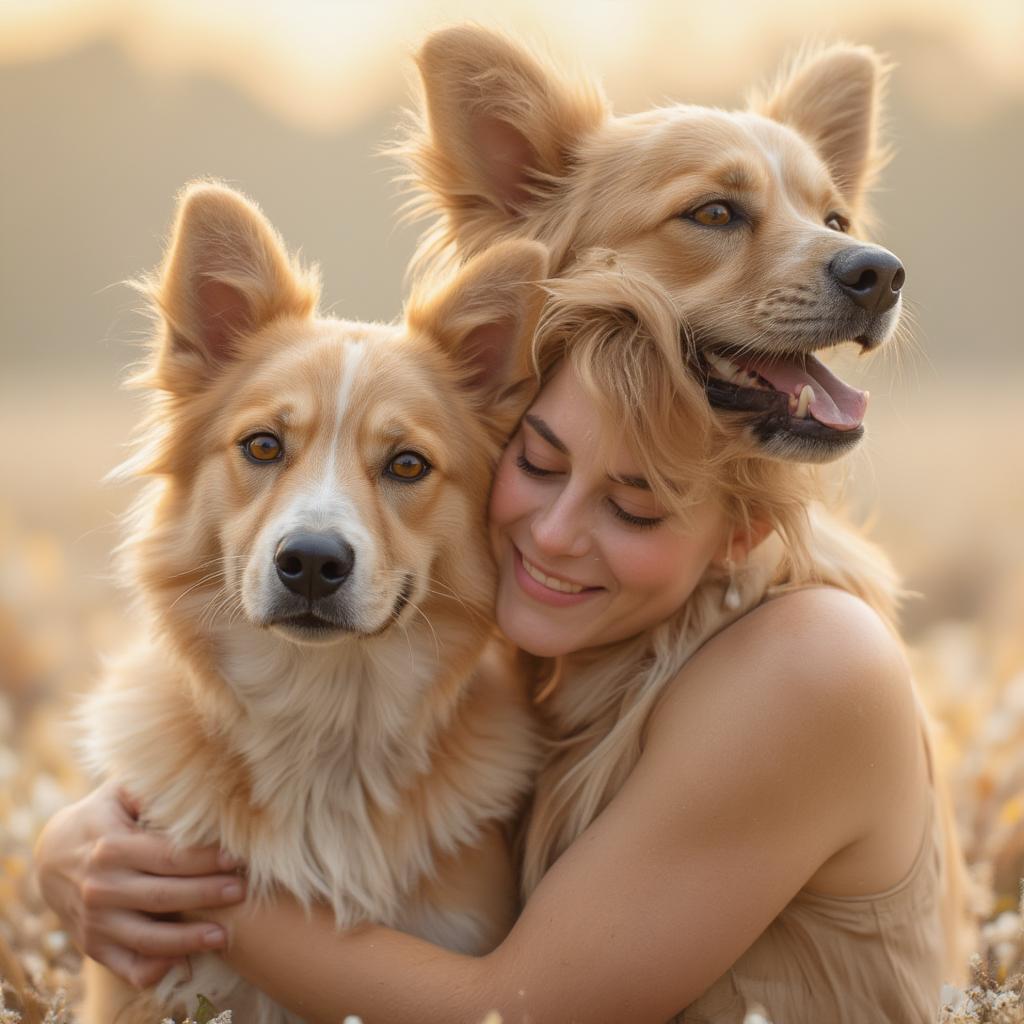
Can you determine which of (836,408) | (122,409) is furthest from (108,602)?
(836,408)

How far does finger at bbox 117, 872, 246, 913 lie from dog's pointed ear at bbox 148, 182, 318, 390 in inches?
48.0

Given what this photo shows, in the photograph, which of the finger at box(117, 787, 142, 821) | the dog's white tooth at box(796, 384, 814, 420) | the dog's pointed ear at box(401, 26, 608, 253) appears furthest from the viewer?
the dog's pointed ear at box(401, 26, 608, 253)

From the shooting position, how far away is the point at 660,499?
2689 mm

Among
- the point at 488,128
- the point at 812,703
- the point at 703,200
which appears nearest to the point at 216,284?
the point at 488,128

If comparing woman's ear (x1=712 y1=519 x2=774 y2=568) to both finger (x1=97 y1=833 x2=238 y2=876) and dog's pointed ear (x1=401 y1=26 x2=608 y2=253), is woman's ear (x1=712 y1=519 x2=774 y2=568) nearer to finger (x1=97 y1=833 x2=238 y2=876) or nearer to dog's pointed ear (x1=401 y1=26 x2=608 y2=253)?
dog's pointed ear (x1=401 y1=26 x2=608 y2=253)

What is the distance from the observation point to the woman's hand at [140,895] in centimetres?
279

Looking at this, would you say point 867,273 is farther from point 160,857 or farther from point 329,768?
point 160,857

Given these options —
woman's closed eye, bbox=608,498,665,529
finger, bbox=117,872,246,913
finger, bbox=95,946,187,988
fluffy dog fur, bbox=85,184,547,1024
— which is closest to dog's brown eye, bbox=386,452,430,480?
fluffy dog fur, bbox=85,184,547,1024

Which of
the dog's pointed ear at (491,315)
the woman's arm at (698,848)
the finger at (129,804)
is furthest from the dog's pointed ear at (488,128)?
the finger at (129,804)

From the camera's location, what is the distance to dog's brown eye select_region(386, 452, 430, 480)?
2.93 m

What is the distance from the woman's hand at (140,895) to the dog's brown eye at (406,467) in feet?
3.23

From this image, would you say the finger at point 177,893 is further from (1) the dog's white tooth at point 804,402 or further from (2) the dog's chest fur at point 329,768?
(1) the dog's white tooth at point 804,402

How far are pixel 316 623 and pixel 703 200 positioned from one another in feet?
4.43

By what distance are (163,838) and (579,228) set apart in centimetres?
179
